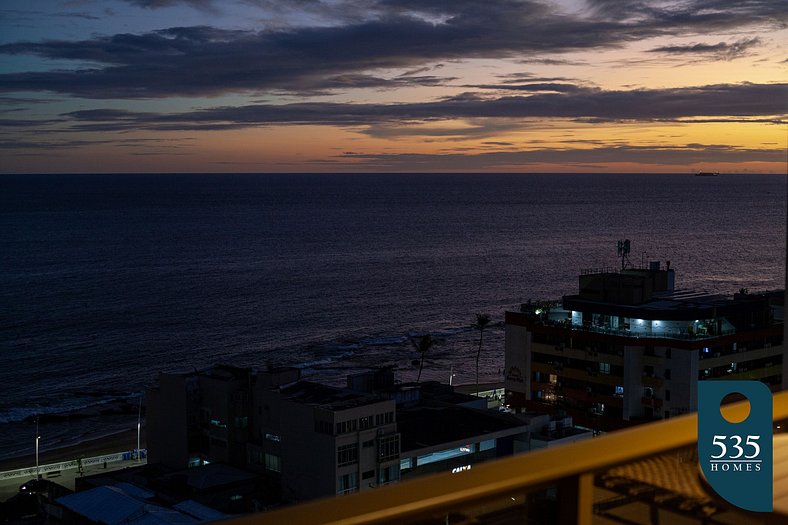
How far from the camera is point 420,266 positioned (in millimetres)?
56312

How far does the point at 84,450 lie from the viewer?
22969 millimetres

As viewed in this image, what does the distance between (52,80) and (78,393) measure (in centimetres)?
6416

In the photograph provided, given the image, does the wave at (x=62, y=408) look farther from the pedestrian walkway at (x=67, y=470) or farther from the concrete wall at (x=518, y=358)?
the concrete wall at (x=518, y=358)

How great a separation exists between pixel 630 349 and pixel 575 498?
67.7 feet

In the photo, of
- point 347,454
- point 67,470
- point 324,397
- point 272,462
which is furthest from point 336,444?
point 67,470

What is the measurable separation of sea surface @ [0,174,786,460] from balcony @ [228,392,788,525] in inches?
535

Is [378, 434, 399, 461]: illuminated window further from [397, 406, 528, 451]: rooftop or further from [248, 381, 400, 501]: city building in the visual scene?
[397, 406, 528, 451]: rooftop

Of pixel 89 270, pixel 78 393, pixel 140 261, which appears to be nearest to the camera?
pixel 78 393

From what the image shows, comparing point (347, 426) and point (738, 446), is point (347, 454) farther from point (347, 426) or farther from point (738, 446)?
point (738, 446)

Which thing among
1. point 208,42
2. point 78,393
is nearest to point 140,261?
point 78,393

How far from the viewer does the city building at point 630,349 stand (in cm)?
2066

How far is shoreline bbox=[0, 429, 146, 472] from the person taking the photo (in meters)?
21.9

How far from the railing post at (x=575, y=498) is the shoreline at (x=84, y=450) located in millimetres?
22617

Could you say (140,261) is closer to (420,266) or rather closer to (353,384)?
(420,266)
